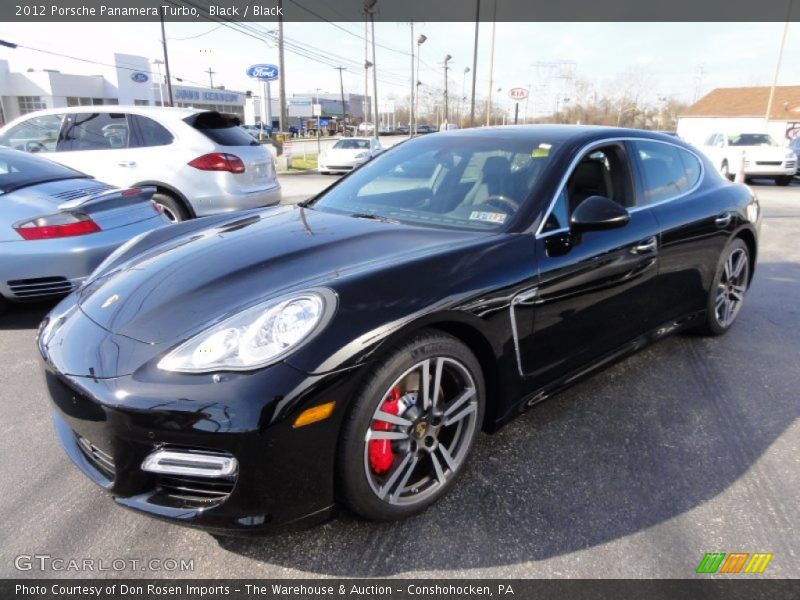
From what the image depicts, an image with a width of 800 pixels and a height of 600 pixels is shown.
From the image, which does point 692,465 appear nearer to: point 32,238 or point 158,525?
point 158,525

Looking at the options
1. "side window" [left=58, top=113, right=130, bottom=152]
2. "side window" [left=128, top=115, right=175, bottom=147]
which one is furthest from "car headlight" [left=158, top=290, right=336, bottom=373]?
"side window" [left=58, top=113, right=130, bottom=152]

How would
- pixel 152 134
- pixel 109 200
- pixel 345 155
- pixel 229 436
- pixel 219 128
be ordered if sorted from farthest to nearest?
pixel 345 155 < pixel 219 128 < pixel 152 134 < pixel 109 200 < pixel 229 436

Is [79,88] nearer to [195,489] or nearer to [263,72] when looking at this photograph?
[263,72]

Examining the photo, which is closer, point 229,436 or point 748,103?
point 229,436

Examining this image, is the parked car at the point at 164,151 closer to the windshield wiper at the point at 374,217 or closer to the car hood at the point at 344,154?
→ the windshield wiper at the point at 374,217

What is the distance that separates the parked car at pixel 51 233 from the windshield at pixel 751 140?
63.4ft

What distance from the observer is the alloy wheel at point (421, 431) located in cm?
200

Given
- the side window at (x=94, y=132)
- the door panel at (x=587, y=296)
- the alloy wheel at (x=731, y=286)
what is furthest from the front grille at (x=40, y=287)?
the alloy wheel at (x=731, y=286)

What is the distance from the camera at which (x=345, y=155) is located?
18.6 m

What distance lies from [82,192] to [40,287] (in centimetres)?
88

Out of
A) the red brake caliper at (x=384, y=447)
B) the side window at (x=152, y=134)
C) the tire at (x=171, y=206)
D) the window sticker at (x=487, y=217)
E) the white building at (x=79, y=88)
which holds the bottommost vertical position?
the red brake caliper at (x=384, y=447)

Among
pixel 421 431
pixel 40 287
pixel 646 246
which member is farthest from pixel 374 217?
pixel 40 287

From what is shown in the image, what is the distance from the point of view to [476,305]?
2176 millimetres

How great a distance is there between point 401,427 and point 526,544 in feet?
2.06
